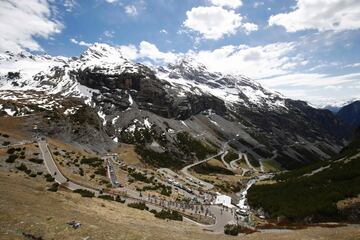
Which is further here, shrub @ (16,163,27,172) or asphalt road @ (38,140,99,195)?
shrub @ (16,163,27,172)

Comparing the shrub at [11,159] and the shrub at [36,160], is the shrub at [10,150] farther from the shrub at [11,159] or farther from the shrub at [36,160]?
the shrub at [36,160]

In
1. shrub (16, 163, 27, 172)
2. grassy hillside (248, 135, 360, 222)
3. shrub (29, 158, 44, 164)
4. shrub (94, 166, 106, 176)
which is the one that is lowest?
grassy hillside (248, 135, 360, 222)

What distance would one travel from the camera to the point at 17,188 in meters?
40.3

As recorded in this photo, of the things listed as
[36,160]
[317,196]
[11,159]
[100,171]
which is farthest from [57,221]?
[317,196]

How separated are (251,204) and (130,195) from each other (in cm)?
5012

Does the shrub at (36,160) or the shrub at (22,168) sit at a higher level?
the shrub at (36,160)

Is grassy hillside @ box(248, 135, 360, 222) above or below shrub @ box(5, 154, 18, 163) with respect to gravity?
below

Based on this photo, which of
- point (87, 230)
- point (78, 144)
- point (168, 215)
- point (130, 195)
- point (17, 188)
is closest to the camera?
point (87, 230)

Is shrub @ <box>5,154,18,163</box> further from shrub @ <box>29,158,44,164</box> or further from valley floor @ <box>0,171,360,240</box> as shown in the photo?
valley floor @ <box>0,171,360,240</box>

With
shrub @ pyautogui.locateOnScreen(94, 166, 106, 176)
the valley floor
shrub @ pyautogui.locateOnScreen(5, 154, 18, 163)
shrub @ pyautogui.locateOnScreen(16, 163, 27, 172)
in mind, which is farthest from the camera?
shrub @ pyautogui.locateOnScreen(94, 166, 106, 176)

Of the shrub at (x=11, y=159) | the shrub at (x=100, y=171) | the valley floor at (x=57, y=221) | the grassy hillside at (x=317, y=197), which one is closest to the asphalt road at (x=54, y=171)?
the shrub at (x=11, y=159)

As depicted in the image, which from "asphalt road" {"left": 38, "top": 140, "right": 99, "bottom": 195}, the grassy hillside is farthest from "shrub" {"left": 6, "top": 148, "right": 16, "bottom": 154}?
the grassy hillside

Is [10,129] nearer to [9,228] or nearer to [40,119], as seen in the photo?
[40,119]

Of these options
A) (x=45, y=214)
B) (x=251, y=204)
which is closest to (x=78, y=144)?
(x=251, y=204)
